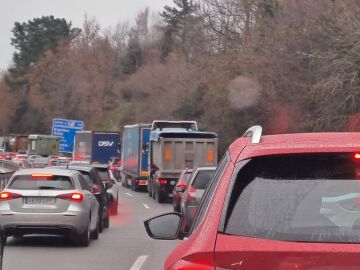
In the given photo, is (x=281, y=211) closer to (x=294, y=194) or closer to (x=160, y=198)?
(x=294, y=194)

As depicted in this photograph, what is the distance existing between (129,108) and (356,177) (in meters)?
106

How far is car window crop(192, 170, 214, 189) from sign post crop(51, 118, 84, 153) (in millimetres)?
49620

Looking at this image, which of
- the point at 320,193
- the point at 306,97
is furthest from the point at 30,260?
the point at 306,97

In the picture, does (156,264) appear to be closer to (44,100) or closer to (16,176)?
(16,176)

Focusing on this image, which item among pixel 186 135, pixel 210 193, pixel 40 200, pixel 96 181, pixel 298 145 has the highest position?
pixel 186 135

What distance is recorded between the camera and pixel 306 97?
132 feet

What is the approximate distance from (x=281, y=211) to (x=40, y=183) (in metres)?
13.0

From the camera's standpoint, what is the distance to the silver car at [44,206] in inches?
647

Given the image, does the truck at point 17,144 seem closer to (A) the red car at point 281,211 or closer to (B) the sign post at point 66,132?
(B) the sign post at point 66,132

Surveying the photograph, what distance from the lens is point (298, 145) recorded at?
4.36 meters

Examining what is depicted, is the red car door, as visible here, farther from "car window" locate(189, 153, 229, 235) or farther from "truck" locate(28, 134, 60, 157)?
"truck" locate(28, 134, 60, 157)

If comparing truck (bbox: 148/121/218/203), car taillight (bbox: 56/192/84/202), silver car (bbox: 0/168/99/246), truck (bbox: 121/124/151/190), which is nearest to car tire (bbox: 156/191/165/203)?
truck (bbox: 148/121/218/203)

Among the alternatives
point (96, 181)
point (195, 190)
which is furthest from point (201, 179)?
point (96, 181)

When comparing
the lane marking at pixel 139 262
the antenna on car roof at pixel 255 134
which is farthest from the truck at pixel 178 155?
the antenna on car roof at pixel 255 134
